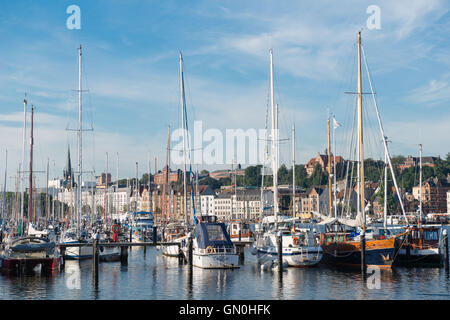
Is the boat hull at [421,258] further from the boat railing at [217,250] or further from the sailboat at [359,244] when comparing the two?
the boat railing at [217,250]

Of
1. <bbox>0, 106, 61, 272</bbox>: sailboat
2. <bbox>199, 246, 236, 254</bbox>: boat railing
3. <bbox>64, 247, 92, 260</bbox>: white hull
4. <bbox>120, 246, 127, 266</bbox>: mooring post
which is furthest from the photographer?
<bbox>120, 246, 127, 266</bbox>: mooring post

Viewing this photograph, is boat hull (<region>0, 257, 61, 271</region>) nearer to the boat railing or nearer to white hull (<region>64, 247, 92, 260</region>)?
white hull (<region>64, 247, 92, 260</region>)

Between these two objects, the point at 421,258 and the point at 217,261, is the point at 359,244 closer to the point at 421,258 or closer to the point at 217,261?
the point at 421,258

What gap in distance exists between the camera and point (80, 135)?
179 ft

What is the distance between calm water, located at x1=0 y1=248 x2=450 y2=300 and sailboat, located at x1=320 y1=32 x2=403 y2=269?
4.68 feet

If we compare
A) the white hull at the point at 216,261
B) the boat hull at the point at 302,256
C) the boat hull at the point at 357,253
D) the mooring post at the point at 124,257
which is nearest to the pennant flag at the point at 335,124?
the boat hull at the point at 357,253

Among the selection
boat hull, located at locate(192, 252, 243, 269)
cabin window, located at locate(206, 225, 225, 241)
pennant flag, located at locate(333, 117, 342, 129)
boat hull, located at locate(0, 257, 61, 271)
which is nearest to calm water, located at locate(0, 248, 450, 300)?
boat hull, located at locate(192, 252, 243, 269)

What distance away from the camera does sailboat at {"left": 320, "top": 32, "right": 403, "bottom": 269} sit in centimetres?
4641

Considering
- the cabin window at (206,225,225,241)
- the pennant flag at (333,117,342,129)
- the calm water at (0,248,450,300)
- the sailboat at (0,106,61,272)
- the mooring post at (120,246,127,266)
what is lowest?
the calm water at (0,248,450,300)
